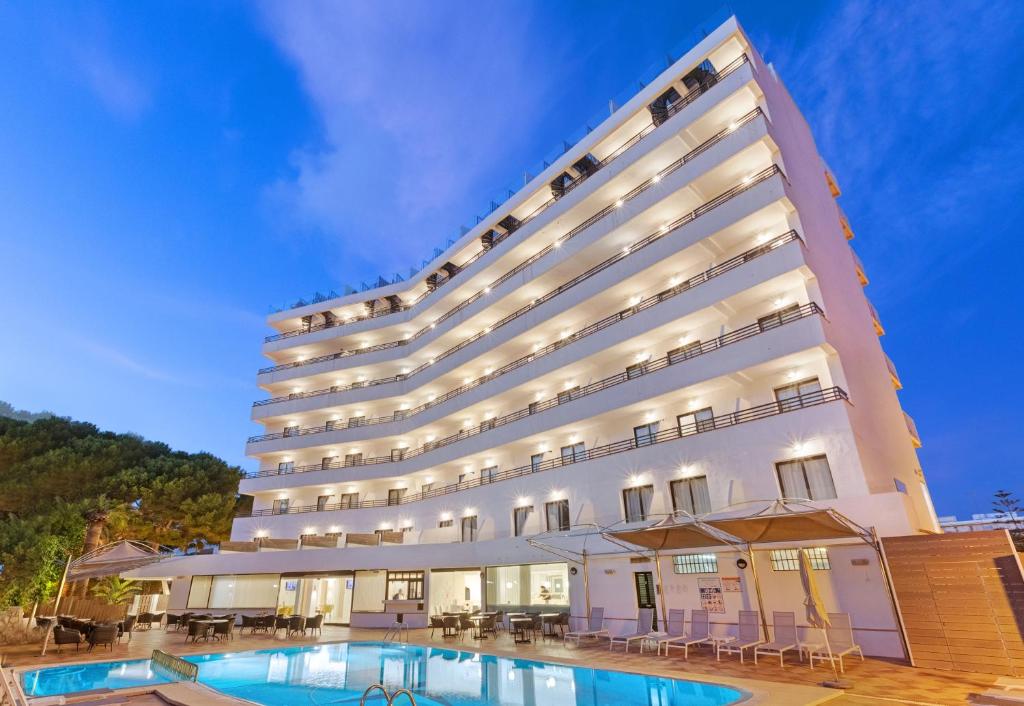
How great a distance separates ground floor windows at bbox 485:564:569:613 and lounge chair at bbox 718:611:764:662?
1095cm

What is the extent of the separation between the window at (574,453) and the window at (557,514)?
2076 millimetres

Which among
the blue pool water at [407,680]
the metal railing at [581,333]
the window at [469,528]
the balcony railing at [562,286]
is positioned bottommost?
the blue pool water at [407,680]

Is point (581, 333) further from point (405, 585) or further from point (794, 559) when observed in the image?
point (405, 585)

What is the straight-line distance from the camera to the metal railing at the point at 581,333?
19.4 meters

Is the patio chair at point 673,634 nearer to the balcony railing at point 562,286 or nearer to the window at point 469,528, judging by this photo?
the window at point 469,528

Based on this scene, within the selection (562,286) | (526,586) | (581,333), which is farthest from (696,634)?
(562,286)

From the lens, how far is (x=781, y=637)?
41.5 feet

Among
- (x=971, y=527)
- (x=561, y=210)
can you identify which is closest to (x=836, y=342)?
(x=561, y=210)

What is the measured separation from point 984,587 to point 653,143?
1931 cm

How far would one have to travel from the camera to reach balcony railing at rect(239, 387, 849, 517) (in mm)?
16938

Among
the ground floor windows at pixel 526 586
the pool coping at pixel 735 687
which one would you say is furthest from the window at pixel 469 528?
the pool coping at pixel 735 687

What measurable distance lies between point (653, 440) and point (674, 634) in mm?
8145

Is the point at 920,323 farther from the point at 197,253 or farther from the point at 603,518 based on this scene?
the point at 197,253

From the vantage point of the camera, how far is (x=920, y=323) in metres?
153
